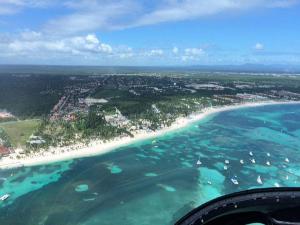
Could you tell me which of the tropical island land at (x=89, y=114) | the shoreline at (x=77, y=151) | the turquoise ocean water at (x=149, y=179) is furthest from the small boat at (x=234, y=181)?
the tropical island land at (x=89, y=114)

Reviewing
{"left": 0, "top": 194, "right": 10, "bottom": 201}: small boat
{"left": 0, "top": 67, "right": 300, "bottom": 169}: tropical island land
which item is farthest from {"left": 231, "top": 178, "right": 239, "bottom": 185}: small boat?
{"left": 0, "top": 194, "right": 10, "bottom": 201}: small boat

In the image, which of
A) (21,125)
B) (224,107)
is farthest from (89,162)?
(224,107)

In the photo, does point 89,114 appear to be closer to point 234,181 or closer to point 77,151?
point 77,151

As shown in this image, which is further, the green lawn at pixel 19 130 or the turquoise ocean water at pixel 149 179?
the green lawn at pixel 19 130

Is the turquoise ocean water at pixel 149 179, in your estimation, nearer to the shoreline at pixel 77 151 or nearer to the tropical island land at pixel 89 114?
the shoreline at pixel 77 151

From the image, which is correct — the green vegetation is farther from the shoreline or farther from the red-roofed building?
the red-roofed building

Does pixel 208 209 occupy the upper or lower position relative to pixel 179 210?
upper

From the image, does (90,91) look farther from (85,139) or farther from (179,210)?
(179,210)
